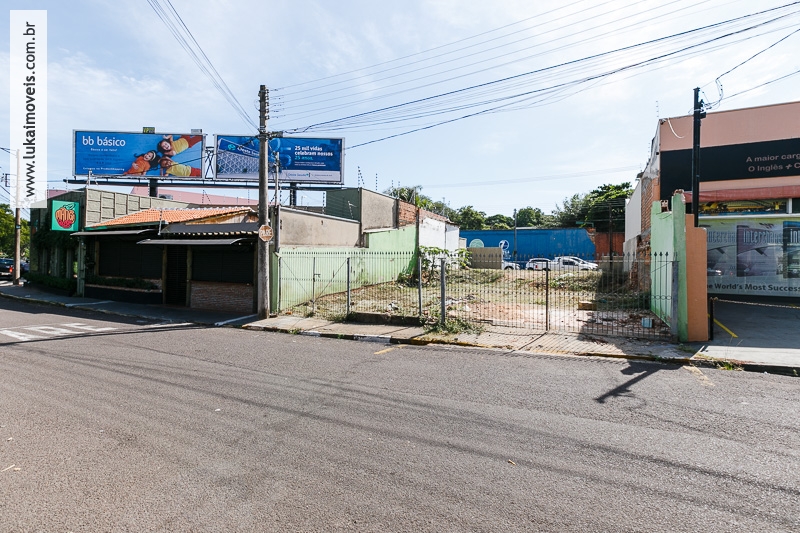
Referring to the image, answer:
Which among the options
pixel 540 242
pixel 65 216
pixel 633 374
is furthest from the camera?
pixel 540 242

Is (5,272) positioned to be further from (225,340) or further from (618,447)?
(618,447)

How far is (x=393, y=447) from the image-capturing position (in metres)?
4.53

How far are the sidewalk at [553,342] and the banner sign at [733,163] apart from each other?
255 inches

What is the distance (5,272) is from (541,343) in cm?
3954

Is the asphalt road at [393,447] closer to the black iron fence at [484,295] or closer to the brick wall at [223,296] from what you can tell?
the black iron fence at [484,295]

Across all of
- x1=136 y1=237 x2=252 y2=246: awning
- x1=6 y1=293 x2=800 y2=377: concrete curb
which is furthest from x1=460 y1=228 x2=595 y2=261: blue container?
x1=6 y1=293 x2=800 y2=377: concrete curb

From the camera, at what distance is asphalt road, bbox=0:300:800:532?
333 cm

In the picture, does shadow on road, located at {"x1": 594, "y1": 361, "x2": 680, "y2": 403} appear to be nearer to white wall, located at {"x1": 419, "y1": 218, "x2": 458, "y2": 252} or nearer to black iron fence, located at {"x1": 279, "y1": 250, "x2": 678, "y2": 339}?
black iron fence, located at {"x1": 279, "y1": 250, "x2": 678, "y2": 339}

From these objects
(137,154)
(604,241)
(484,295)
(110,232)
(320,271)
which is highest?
(137,154)

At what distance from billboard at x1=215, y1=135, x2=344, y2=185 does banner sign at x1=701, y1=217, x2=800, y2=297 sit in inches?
895

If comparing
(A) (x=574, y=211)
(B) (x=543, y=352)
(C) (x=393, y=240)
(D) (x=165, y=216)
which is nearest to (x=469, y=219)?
(A) (x=574, y=211)

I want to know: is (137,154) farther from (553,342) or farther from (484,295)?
(553,342)

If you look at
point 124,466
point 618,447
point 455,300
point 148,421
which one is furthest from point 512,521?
point 455,300

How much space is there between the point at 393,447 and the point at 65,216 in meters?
23.1
